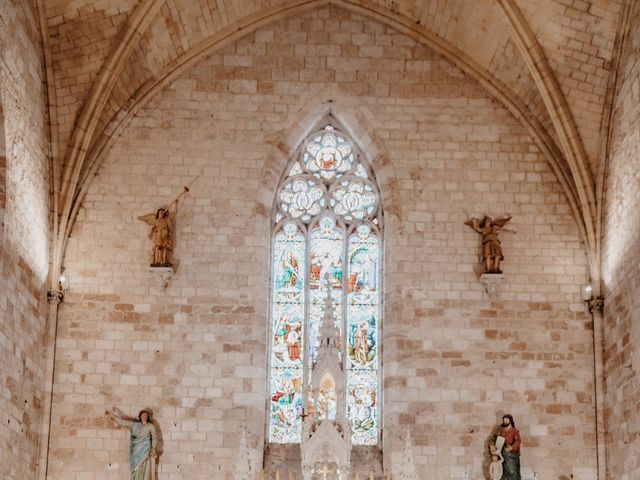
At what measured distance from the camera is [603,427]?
691 inches

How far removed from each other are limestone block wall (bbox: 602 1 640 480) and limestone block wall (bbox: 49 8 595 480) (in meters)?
0.59

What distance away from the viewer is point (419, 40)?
1930cm

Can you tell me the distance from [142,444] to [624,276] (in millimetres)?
6937

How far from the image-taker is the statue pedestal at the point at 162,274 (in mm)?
18078

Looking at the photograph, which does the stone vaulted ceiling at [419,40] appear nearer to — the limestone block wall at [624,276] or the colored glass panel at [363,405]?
the limestone block wall at [624,276]

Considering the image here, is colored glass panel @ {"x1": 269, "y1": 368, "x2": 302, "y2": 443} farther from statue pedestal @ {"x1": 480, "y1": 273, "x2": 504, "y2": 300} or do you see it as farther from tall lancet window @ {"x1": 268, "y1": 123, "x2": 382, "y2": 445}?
statue pedestal @ {"x1": 480, "y1": 273, "x2": 504, "y2": 300}

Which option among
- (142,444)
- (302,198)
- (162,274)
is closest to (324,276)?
(302,198)

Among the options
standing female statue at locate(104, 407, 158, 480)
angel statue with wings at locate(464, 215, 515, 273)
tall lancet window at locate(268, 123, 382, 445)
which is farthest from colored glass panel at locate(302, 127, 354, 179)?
standing female statue at locate(104, 407, 158, 480)

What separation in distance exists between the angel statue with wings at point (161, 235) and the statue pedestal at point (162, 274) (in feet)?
0.21

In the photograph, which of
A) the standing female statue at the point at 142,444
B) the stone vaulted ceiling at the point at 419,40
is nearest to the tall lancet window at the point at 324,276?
the standing female statue at the point at 142,444

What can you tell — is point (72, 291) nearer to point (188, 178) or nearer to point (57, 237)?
point (57, 237)

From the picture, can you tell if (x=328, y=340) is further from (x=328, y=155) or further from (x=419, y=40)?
(x=419, y=40)

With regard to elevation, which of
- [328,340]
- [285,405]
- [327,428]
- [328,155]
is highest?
[328,155]

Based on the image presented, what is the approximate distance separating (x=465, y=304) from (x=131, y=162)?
5.36 meters
